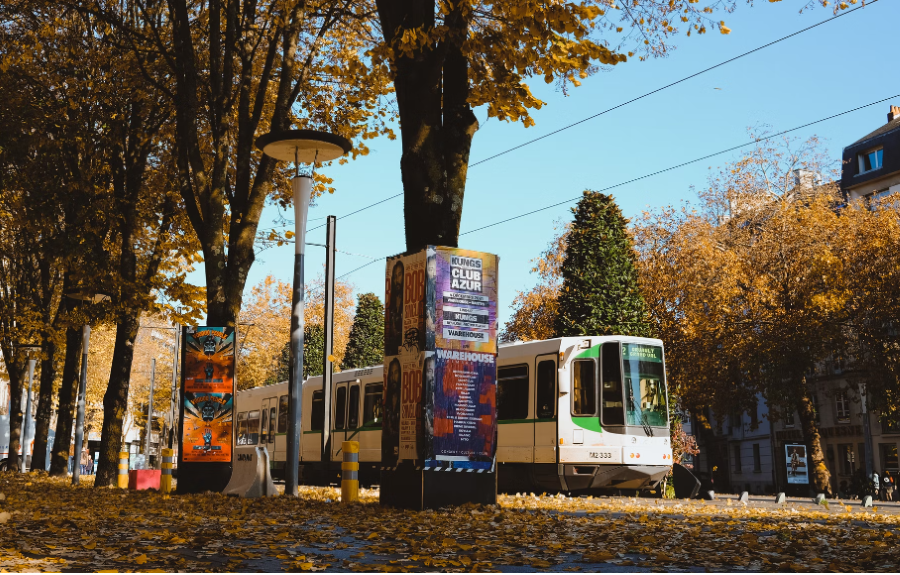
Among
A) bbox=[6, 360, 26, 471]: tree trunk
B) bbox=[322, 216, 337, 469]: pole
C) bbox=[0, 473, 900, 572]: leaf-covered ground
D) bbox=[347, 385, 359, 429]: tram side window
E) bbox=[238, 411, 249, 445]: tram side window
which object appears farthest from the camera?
bbox=[238, 411, 249, 445]: tram side window

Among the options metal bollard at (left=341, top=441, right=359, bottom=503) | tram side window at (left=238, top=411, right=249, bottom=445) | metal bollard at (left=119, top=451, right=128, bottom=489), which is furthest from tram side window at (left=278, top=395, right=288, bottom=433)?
metal bollard at (left=341, top=441, right=359, bottom=503)

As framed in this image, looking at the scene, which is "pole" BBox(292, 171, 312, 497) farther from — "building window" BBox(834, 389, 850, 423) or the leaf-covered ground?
"building window" BBox(834, 389, 850, 423)

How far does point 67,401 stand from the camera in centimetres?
2617

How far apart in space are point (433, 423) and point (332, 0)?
29.7 feet

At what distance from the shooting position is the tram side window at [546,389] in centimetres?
1994

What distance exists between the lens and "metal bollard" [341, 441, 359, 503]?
1367 centimetres

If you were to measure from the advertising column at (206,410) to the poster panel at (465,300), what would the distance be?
6.49m

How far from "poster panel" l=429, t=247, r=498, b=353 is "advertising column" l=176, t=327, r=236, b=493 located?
21.3 feet

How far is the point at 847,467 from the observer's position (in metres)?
52.0

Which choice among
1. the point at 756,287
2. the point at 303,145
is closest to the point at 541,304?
the point at 756,287

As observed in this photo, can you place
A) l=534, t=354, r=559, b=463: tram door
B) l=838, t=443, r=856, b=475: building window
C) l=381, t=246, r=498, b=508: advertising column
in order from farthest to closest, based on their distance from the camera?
l=838, t=443, r=856, b=475: building window → l=534, t=354, r=559, b=463: tram door → l=381, t=246, r=498, b=508: advertising column

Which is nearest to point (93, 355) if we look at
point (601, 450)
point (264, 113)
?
point (264, 113)

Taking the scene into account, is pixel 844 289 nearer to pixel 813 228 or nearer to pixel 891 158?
pixel 813 228

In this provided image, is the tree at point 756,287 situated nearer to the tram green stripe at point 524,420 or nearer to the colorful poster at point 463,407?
the tram green stripe at point 524,420
